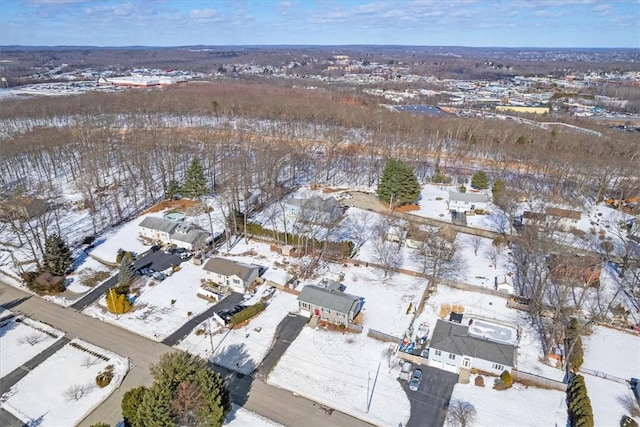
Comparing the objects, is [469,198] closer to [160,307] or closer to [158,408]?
[160,307]

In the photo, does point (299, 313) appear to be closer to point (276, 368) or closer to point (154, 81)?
point (276, 368)

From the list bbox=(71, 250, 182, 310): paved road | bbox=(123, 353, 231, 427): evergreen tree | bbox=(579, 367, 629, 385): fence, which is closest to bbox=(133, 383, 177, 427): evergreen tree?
bbox=(123, 353, 231, 427): evergreen tree

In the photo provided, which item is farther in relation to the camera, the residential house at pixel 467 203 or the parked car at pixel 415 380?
the residential house at pixel 467 203

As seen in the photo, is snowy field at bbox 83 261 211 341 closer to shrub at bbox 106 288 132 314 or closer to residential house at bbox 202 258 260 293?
shrub at bbox 106 288 132 314

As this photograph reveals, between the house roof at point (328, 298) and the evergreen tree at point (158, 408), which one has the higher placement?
the evergreen tree at point (158, 408)

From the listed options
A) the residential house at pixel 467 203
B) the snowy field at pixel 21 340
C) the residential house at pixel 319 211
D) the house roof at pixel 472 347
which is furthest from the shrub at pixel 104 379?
the residential house at pixel 467 203

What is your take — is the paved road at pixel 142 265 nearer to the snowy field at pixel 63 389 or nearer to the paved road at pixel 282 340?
the snowy field at pixel 63 389
